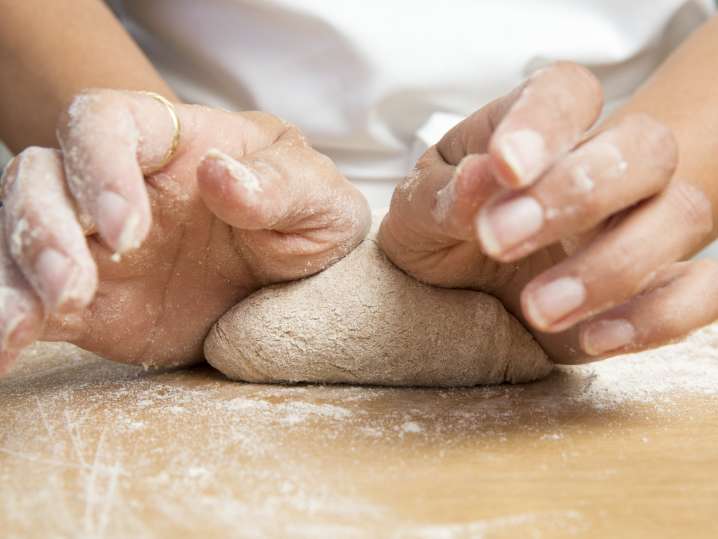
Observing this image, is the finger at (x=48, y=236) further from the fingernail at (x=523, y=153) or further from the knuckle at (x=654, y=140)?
the knuckle at (x=654, y=140)

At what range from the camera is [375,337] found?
777mm

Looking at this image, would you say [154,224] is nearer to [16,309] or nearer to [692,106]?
[16,309]

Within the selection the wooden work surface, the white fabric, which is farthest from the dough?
the white fabric

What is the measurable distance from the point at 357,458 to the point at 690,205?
1.09 feet

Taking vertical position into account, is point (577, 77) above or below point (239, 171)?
above

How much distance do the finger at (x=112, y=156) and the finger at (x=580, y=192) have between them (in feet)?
0.85

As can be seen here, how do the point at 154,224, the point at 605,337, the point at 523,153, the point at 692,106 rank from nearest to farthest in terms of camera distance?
the point at 523,153
the point at 605,337
the point at 154,224
the point at 692,106

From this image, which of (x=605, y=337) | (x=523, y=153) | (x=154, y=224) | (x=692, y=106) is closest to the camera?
(x=523, y=153)

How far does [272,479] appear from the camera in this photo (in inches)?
20.7

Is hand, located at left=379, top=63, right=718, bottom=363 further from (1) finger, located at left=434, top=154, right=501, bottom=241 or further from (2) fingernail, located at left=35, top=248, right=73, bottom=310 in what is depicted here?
(2) fingernail, located at left=35, top=248, right=73, bottom=310

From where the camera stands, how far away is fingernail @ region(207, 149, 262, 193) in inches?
24.2

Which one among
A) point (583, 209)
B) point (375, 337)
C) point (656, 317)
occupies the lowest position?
point (375, 337)

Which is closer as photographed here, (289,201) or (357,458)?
(357,458)

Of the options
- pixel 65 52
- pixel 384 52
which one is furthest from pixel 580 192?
pixel 65 52
